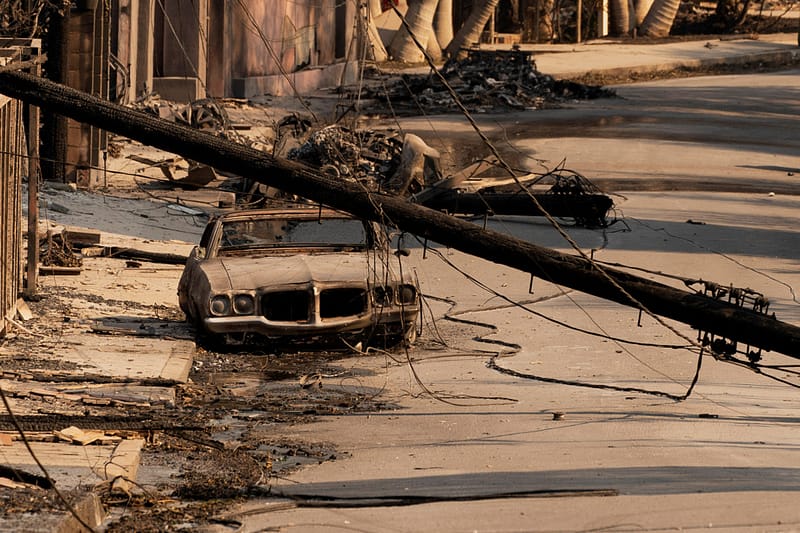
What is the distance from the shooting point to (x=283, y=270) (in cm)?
1068

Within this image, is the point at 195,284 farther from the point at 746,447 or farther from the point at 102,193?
the point at 102,193

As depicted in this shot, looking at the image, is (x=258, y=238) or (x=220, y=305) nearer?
(x=220, y=305)

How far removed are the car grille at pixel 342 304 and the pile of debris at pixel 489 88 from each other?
2154 centimetres

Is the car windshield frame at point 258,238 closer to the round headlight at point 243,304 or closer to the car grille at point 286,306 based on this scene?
the car grille at point 286,306

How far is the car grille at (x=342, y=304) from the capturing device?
34.7 feet

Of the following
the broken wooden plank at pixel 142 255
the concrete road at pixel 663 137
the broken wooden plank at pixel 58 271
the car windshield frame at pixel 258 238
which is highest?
the car windshield frame at pixel 258 238

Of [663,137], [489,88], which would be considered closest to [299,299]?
[663,137]

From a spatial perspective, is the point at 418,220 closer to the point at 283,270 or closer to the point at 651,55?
the point at 283,270

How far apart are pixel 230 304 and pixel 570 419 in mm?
3111

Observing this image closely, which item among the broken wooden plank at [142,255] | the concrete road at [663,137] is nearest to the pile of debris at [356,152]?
the concrete road at [663,137]

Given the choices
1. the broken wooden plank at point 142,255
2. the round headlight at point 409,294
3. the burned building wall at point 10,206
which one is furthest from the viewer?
the broken wooden plank at point 142,255

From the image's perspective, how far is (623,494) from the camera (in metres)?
6.57

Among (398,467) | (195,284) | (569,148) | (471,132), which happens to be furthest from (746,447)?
(471,132)

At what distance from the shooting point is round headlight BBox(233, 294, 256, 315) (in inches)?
409
